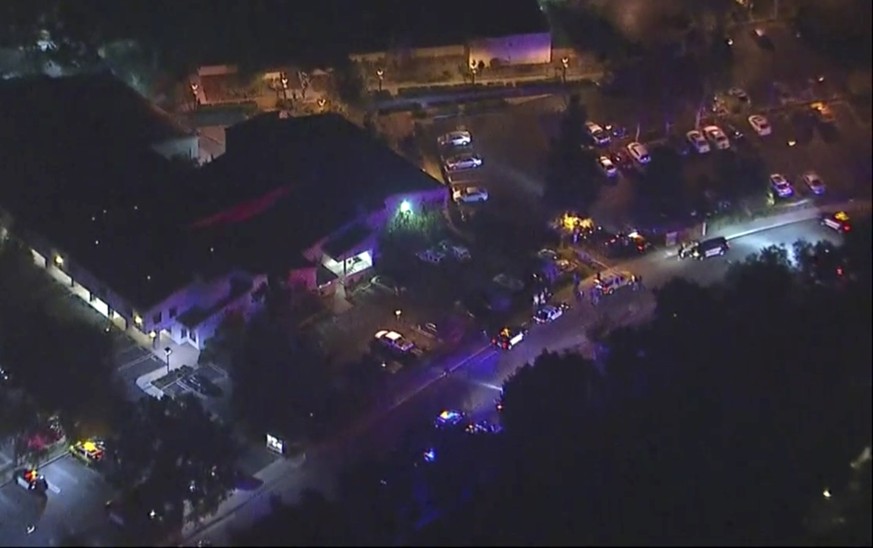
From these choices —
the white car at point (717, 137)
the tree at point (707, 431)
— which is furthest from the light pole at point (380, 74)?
the tree at point (707, 431)

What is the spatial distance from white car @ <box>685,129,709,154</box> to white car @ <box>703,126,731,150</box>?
52 mm

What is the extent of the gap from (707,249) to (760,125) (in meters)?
1.59

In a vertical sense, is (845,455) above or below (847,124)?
below

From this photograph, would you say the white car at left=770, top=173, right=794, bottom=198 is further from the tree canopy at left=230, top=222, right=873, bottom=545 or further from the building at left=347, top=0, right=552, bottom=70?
the building at left=347, top=0, right=552, bottom=70

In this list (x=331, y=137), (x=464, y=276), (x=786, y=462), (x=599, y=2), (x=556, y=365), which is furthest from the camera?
(x=599, y=2)

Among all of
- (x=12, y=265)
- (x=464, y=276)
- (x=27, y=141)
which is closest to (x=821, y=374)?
(x=464, y=276)

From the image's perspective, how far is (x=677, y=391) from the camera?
7.11m

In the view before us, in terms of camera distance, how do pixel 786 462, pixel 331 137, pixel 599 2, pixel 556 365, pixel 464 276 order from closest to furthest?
1. pixel 786 462
2. pixel 556 365
3. pixel 464 276
4. pixel 331 137
5. pixel 599 2

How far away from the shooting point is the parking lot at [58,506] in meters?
8.05

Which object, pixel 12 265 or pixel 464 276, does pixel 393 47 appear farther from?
pixel 12 265

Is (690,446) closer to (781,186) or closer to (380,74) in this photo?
(781,186)

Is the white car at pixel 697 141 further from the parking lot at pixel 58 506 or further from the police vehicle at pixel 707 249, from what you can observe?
the parking lot at pixel 58 506

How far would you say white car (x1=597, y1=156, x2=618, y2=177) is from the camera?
35.8ft

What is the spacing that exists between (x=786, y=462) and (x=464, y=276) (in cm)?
384
